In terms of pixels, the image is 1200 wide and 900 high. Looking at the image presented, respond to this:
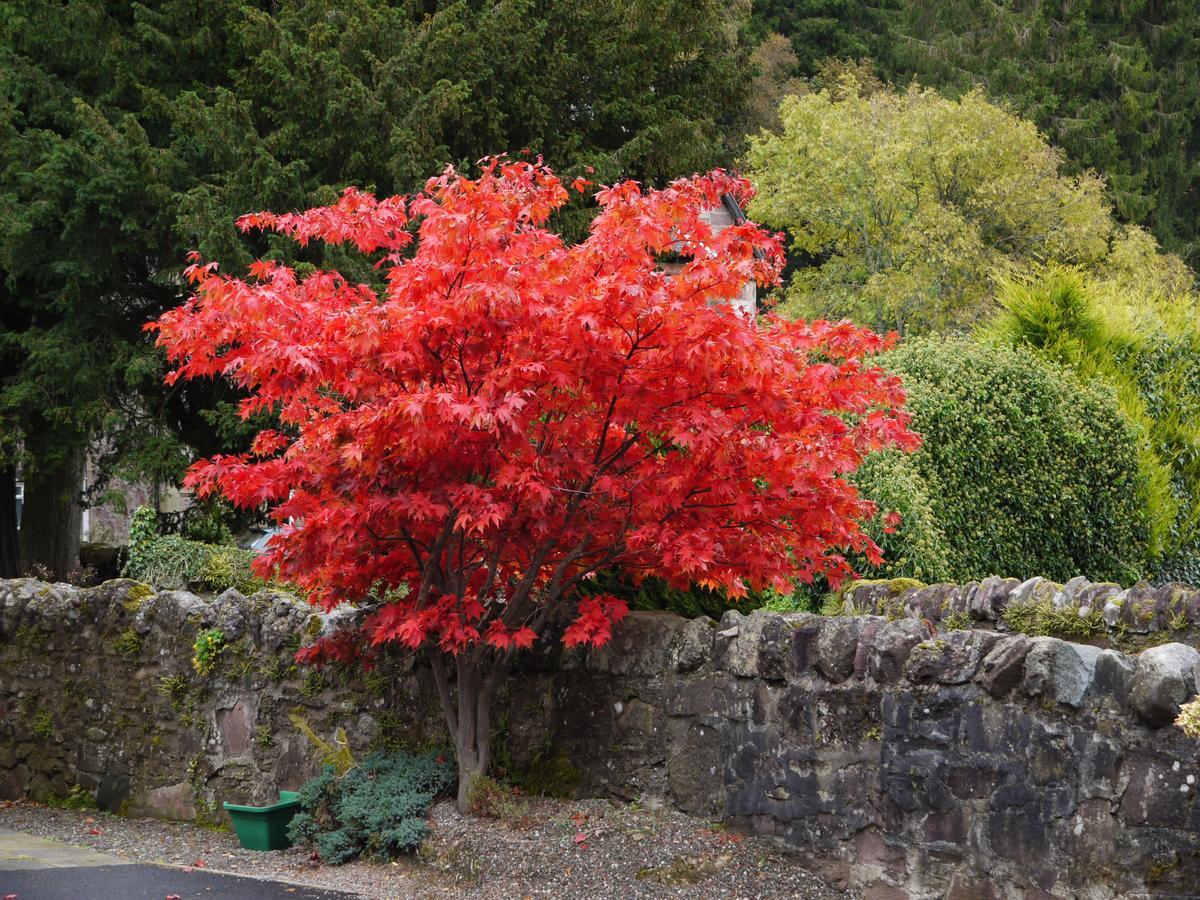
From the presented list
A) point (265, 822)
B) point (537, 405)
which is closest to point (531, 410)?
point (537, 405)

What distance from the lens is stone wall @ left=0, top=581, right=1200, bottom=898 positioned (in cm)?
597

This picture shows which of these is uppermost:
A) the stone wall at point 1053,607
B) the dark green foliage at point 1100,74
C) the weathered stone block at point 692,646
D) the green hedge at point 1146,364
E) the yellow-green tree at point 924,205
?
the dark green foliage at point 1100,74

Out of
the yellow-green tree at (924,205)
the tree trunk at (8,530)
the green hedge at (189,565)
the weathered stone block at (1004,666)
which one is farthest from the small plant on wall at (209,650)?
the yellow-green tree at (924,205)

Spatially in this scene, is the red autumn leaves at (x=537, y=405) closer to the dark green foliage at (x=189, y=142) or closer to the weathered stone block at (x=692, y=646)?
the weathered stone block at (x=692, y=646)

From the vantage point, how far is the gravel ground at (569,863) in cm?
700

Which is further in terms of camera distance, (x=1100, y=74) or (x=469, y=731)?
(x=1100, y=74)

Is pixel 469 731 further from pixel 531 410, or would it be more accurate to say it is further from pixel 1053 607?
pixel 1053 607

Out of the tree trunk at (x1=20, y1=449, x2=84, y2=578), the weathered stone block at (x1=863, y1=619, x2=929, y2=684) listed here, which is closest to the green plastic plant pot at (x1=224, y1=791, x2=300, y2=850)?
the weathered stone block at (x1=863, y1=619, x2=929, y2=684)

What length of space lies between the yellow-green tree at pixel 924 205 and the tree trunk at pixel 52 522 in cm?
1752

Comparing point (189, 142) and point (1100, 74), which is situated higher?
point (1100, 74)

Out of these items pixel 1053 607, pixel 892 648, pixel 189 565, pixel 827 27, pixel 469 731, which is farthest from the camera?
pixel 827 27

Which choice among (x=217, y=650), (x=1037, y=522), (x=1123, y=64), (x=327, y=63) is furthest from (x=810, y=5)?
(x=217, y=650)

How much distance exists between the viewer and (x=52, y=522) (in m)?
19.3

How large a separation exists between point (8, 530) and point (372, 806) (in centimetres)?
1344
